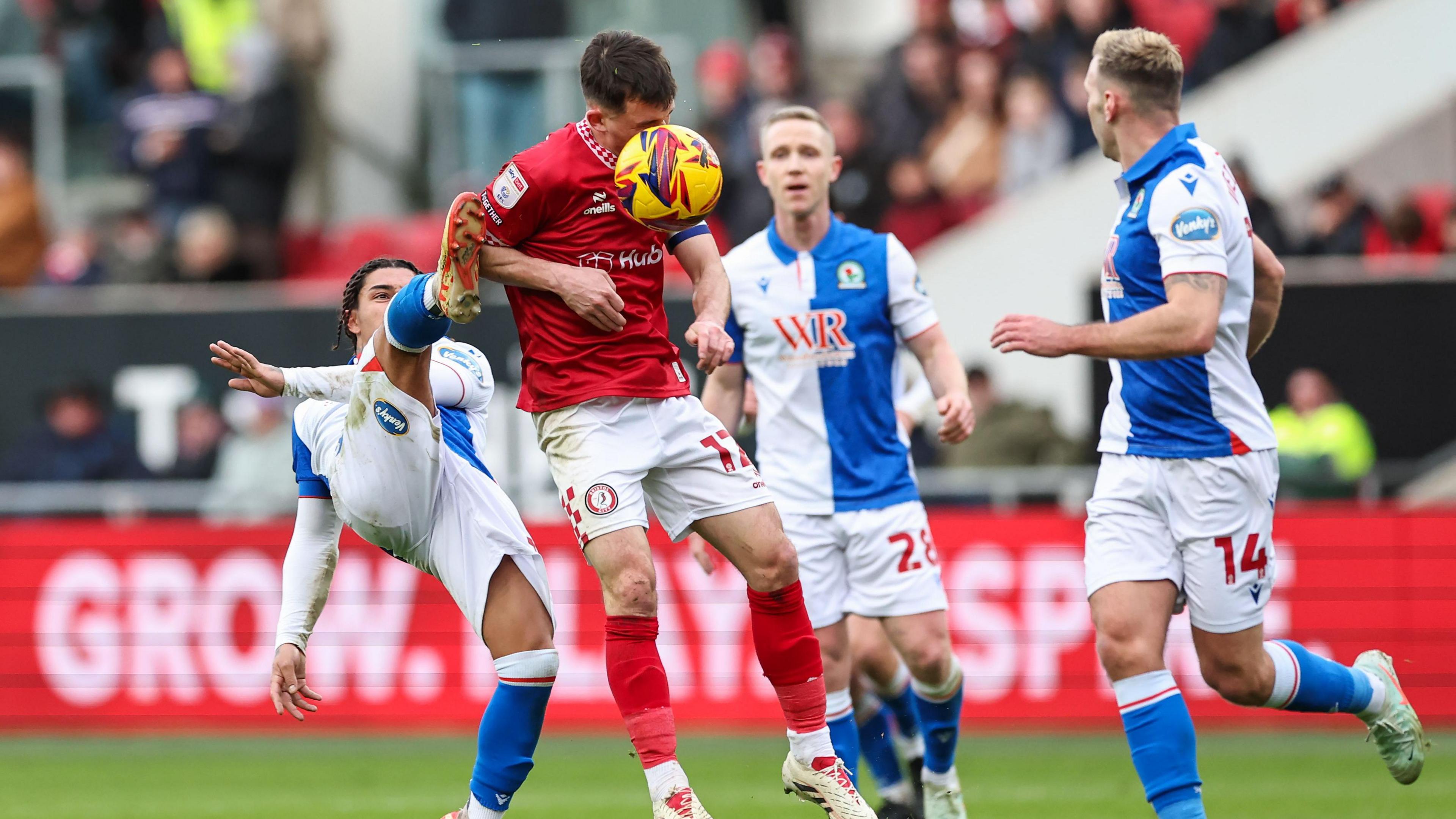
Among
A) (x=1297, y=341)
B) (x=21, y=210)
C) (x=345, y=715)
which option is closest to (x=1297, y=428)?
(x=1297, y=341)

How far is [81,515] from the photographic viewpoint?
42.2 ft

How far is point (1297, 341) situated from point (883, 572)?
5823 mm

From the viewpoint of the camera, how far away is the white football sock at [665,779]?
5777 mm

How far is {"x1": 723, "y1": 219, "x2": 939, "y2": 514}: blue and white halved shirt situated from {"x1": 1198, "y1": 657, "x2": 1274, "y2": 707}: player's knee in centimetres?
173

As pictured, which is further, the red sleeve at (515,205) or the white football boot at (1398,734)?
the white football boot at (1398,734)

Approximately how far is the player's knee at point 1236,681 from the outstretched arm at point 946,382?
4.26 feet

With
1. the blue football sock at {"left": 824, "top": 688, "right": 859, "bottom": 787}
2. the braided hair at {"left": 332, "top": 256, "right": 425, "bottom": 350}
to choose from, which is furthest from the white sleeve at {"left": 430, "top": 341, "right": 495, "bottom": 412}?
the blue football sock at {"left": 824, "top": 688, "right": 859, "bottom": 787}

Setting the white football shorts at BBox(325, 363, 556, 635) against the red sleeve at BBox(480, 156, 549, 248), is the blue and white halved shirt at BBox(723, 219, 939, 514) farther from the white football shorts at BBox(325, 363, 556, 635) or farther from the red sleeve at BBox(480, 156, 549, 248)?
the red sleeve at BBox(480, 156, 549, 248)

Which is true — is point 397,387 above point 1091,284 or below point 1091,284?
below

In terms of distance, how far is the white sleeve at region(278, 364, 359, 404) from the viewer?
6.19m

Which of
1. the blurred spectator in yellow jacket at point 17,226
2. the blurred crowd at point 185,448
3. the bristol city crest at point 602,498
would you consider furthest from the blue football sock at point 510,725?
the blurred spectator in yellow jacket at point 17,226

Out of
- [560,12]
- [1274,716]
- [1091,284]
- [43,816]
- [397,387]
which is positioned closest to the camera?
[397,387]

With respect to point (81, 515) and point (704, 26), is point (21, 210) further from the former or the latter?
point (704, 26)

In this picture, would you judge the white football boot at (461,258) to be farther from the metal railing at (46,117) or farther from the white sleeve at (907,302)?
the metal railing at (46,117)
